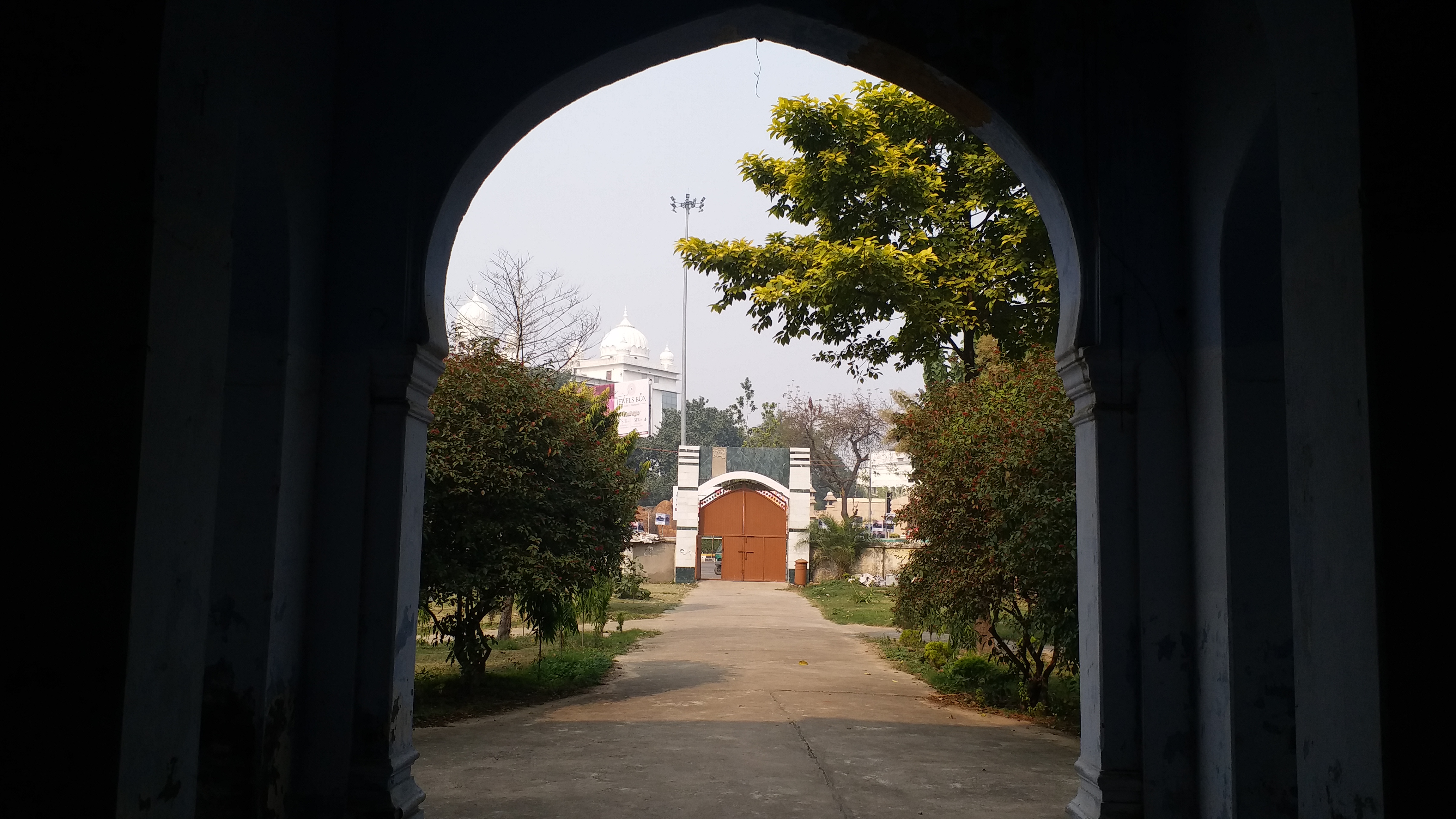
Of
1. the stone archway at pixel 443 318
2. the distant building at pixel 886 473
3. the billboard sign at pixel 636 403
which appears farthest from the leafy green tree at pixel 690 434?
the stone archway at pixel 443 318

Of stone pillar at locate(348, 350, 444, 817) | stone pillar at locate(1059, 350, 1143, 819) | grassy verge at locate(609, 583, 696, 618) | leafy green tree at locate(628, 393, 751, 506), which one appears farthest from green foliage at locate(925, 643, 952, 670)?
leafy green tree at locate(628, 393, 751, 506)

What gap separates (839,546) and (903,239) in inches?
698

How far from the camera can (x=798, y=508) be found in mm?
30250

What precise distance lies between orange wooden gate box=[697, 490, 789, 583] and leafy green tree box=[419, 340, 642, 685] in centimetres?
2080

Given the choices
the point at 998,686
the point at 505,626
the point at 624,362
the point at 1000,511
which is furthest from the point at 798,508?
the point at 624,362

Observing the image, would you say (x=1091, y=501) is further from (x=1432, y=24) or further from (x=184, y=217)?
(x=184, y=217)

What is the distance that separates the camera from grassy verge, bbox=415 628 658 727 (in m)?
9.38

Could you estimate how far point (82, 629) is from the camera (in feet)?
7.47

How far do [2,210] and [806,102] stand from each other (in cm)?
1080

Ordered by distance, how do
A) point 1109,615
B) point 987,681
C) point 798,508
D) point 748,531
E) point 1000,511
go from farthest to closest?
point 748,531 < point 798,508 < point 987,681 < point 1000,511 < point 1109,615

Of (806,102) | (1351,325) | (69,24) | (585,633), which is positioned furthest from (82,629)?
(585,633)

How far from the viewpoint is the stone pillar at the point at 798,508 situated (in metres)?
29.5

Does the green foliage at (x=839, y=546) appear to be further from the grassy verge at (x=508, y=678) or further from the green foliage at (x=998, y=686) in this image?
the green foliage at (x=998, y=686)

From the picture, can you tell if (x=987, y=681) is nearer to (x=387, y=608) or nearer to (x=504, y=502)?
(x=504, y=502)
